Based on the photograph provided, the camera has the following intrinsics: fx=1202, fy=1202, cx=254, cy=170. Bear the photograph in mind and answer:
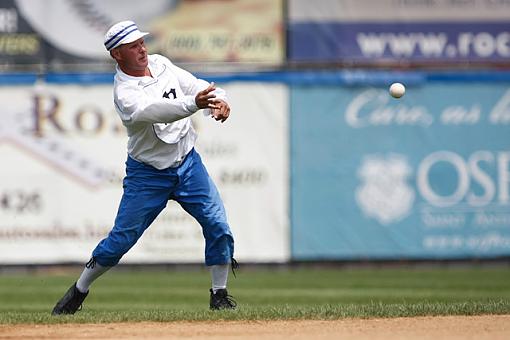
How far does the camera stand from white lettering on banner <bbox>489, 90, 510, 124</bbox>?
636 inches

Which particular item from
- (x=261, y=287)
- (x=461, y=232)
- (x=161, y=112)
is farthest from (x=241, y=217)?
(x=161, y=112)

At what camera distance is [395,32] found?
1698cm

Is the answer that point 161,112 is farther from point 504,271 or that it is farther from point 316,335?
point 504,271

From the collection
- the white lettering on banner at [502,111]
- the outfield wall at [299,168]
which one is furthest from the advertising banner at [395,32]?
the white lettering on banner at [502,111]

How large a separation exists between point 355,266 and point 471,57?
3542 mm

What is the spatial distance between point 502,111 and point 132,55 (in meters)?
8.73

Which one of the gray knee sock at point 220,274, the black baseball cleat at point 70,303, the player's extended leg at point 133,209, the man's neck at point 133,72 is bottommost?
the black baseball cleat at point 70,303

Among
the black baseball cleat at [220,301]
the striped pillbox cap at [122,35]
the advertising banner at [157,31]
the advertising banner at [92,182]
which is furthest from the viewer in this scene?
the advertising banner at [157,31]

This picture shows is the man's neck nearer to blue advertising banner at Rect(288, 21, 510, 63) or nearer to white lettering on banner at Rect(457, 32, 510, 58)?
blue advertising banner at Rect(288, 21, 510, 63)

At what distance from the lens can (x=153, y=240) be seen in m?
15.4

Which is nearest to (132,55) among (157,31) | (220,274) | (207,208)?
(207,208)

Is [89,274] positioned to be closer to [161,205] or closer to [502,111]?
[161,205]

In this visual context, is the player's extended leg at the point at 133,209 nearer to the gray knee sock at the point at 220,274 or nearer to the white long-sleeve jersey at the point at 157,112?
the white long-sleeve jersey at the point at 157,112

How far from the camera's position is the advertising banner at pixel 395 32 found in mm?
16859
